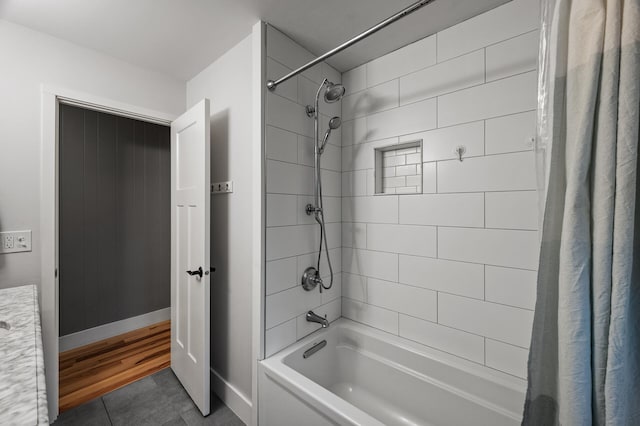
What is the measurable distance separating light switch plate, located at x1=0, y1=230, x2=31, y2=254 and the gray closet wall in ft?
3.54

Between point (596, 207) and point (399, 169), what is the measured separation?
4.02 feet

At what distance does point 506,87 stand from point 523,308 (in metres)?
1.09

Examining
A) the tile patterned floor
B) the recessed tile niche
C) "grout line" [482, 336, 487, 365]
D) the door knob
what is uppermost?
the recessed tile niche

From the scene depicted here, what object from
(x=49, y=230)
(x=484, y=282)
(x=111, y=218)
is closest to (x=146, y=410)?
(x=49, y=230)

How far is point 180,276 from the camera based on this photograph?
2035mm

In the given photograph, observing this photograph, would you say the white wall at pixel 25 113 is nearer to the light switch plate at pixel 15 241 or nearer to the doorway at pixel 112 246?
the light switch plate at pixel 15 241

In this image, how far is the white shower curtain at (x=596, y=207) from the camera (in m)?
0.52

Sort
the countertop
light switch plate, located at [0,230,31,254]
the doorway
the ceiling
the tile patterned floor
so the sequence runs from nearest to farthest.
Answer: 1. the countertop
2. the ceiling
3. light switch plate, located at [0,230,31,254]
4. the tile patterned floor
5. the doorway

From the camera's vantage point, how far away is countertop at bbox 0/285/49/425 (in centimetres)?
52

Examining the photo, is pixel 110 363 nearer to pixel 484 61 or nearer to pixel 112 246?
pixel 112 246

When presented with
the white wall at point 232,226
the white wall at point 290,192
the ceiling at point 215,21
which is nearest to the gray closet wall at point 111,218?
the ceiling at point 215,21

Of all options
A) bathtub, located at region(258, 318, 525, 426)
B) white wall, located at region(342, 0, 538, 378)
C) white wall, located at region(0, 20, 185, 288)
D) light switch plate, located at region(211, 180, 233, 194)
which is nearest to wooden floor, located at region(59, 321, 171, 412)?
white wall, located at region(0, 20, 185, 288)

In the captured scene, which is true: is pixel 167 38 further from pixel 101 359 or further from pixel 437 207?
pixel 101 359

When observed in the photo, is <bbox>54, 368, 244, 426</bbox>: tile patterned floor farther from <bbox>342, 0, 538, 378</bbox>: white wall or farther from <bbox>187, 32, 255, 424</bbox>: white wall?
<bbox>342, 0, 538, 378</bbox>: white wall
